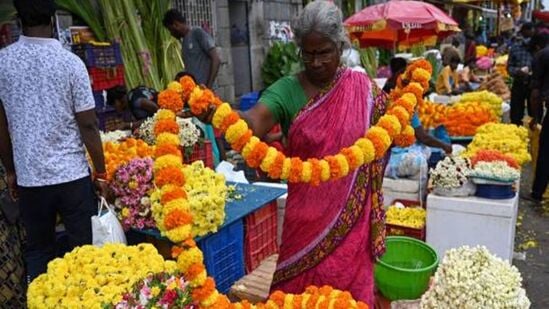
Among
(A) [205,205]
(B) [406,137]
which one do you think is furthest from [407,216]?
(A) [205,205]

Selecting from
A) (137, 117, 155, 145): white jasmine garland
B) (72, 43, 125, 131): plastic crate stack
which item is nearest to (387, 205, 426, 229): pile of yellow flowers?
(137, 117, 155, 145): white jasmine garland

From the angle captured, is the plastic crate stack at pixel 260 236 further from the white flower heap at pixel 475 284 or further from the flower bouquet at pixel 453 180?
the white flower heap at pixel 475 284

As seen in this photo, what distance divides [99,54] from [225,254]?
334cm

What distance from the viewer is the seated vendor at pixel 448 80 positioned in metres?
9.80

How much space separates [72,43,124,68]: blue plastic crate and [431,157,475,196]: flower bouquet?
3809 millimetres

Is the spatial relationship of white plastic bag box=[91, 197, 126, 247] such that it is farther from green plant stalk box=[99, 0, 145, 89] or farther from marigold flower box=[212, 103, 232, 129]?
green plant stalk box=[99, 0, 145, 89]

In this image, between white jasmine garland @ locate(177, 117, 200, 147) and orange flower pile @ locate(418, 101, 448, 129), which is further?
orange flower pile @ locate(418, 101, 448, 129)

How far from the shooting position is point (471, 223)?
363 centimetres

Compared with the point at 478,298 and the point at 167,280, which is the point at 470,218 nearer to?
the point at 478,298

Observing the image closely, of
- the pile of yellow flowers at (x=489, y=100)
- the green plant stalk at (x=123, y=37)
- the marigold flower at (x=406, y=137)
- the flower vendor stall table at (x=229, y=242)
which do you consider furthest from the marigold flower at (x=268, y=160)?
the pile of yellow flowers at (x=489, y=100)

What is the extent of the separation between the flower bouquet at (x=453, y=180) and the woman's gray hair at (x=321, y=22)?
6.97ft

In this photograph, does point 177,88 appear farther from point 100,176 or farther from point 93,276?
point 100,176

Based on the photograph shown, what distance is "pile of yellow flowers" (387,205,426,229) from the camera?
3.87 metres

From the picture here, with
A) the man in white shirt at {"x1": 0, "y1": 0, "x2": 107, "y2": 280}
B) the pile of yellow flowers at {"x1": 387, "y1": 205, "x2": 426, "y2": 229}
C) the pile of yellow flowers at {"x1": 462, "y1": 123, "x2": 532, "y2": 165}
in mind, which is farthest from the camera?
the pile of yellow flowers at {"x1": 462, "y1": 123, "x2": 532, "y2": 165}
